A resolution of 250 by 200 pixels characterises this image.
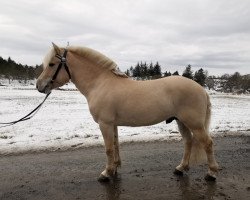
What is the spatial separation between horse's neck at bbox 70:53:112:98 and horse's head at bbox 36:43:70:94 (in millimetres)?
203

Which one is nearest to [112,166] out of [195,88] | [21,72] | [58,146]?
[195,88]

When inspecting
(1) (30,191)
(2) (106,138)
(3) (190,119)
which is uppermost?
(3) (190,119)

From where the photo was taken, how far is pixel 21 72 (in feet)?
290

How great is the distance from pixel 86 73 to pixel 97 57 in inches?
13.7

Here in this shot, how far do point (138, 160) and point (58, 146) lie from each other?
226 cm

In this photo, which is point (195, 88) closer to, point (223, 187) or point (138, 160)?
point (223, 187)

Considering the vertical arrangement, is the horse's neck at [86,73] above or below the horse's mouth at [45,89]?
above

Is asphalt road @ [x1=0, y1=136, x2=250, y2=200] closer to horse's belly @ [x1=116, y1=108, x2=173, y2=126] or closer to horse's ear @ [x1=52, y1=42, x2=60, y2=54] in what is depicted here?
horse's belly @ [x1=116, y1=108, x2=173, y2=126]

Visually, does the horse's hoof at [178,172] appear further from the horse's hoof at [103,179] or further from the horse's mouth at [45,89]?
the horse's mouth at [45,89]

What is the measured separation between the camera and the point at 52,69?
5.23 metres

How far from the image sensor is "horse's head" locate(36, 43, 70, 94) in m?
5.19

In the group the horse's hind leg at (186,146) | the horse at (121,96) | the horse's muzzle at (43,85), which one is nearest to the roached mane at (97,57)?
the horse at (121,96)

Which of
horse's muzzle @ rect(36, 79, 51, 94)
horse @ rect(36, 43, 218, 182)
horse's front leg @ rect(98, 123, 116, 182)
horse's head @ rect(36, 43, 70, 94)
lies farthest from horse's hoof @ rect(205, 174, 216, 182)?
horse's muzzle @ rect(36, 79, 51, 94)

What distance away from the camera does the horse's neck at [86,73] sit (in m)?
5.38
